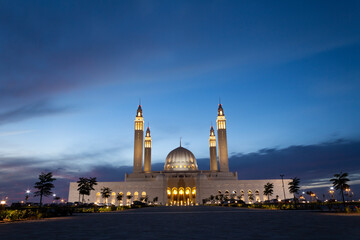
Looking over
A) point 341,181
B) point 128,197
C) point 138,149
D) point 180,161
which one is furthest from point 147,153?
point 341,181

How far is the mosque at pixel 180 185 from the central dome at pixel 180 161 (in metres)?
1.78

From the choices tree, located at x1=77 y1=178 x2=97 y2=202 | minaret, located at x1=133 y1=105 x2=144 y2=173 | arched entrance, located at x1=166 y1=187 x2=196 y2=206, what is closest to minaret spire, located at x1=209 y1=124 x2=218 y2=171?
arched entrance, located at x1=166 y1=187 x2=196 y2=206

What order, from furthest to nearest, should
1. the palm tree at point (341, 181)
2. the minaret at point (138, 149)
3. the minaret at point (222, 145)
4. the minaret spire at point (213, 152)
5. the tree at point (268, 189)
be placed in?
the minaret spire at point (213, 152)
the minaret at point (222, 145)
the minaret at point (138, 149)
the tree at point (268, 189)
the palm tree at point (341, 181)

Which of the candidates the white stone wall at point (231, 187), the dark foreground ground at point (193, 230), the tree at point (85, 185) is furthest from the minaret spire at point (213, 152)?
the dark foreground ground at point (193, 230)

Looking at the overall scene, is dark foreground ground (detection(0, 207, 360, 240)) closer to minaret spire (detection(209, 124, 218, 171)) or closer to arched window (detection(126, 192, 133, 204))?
arched window (detection(126, 192, 133, 204))

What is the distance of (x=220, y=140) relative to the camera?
89500mm

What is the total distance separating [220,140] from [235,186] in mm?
15084

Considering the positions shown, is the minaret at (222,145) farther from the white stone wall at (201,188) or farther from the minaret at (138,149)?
the minaret at (138,149)

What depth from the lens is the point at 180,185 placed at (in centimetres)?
8750

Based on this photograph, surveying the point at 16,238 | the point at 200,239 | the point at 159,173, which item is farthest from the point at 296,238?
the point at 159,173

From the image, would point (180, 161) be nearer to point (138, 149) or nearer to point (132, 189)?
point (138, 149)

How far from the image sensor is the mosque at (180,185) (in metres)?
83.6

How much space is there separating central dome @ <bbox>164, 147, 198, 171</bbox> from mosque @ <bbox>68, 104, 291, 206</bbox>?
1.78m

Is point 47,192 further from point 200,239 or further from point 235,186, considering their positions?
point 235,186
